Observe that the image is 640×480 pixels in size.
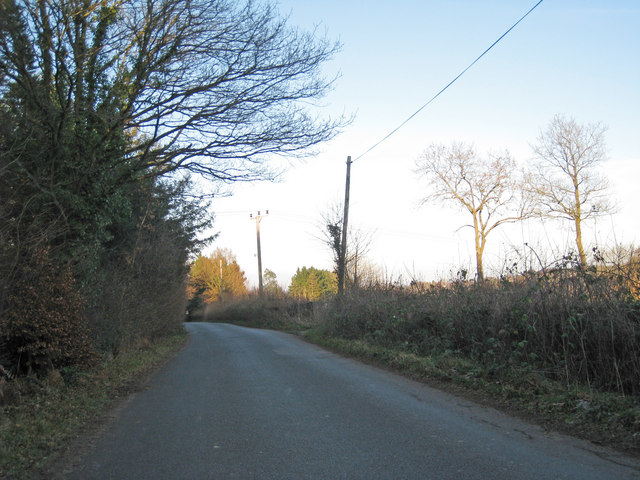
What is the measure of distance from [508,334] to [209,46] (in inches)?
350

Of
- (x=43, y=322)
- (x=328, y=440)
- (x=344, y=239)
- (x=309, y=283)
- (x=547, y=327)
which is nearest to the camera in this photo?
(x=328, y=440)

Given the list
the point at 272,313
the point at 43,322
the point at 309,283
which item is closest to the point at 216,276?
the point at 309,283

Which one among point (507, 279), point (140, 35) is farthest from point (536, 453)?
point (140, 35)

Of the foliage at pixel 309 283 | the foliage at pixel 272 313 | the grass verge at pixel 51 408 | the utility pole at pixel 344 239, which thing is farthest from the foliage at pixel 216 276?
the grass verge at pixel 51 408

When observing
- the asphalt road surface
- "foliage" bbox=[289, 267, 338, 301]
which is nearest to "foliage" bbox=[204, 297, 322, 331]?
"foliage" bbox=[289, 267, 338, 301]

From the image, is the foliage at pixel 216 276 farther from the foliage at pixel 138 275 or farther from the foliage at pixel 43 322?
the foliage at pixel 43 322

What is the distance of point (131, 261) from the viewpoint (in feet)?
49.6

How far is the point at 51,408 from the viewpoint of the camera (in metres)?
7.15

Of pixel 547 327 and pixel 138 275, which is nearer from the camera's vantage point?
pixel 547 327

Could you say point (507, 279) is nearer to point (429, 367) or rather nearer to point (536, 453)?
point (429, 367)

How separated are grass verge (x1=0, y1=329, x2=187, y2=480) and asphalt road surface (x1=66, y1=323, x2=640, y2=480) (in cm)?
47

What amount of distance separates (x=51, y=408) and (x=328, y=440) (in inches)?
169

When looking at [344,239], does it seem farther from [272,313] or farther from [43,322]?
[272,313]

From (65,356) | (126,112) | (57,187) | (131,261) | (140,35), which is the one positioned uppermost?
(140,35)
